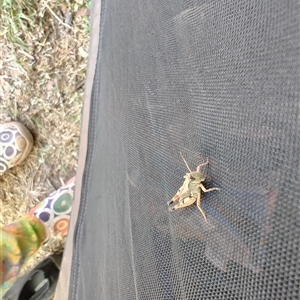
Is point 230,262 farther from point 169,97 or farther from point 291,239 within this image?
point 169,97

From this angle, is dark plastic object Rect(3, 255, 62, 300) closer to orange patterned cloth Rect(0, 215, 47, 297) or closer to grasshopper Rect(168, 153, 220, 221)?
orange patterned cloth Rect(0, 215, 47, 297)

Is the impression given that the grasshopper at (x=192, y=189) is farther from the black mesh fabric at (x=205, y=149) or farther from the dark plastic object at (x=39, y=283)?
the dark plastic object at (x=39, y=283)

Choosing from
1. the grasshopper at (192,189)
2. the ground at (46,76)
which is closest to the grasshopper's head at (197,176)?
the grasshopper at (192,189)

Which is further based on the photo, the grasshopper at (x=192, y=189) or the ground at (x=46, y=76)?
the ground at (x=46, y=76)

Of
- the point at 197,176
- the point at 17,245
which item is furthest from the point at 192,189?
the point at 17,245

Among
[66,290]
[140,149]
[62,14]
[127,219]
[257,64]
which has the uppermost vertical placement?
[62,14]

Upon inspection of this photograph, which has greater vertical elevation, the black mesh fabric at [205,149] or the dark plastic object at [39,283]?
the black mesh fabric at [205,149]

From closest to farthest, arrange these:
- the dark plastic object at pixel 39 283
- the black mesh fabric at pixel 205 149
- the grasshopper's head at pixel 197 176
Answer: the black mesh fabric at pixel 205 149 < the grasshopper's head at pixel 197 176 < the dark plastic object at pixel 39 283

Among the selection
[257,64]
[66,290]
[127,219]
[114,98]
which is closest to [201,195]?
[257,64]
